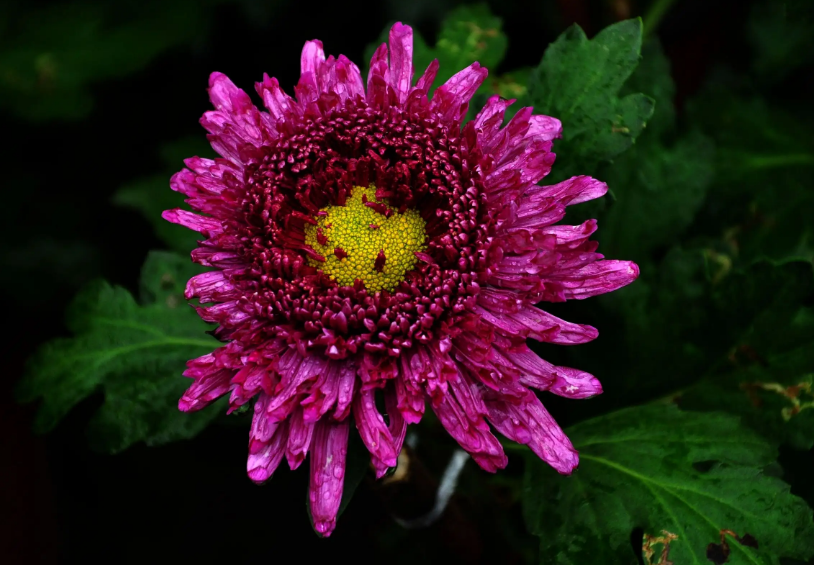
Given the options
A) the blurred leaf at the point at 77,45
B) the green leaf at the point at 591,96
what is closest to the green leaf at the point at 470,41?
the green leaf at the point at 591,96

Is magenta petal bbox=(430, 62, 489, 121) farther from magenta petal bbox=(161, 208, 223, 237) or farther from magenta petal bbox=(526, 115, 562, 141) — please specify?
magenta petal bbox=(161, 208, 223, 237)

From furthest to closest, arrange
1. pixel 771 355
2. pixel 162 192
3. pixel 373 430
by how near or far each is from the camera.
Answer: pixel 162 192, pixel 771 355, pixel 373 430

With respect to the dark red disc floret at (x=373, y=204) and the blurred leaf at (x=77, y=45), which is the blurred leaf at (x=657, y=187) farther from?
the blurred leaf at (x=77, y=45)

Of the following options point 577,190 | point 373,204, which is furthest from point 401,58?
point 577,190

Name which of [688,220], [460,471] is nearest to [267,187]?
[460,471]

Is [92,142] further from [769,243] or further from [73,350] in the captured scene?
[769,243]

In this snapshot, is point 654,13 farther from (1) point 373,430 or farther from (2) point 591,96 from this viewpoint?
(1) point 373,430

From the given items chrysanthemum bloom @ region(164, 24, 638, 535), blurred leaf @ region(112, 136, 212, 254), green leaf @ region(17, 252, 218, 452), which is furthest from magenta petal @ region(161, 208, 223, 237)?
blurred leaf @ region(112, 136, 212, 254)
